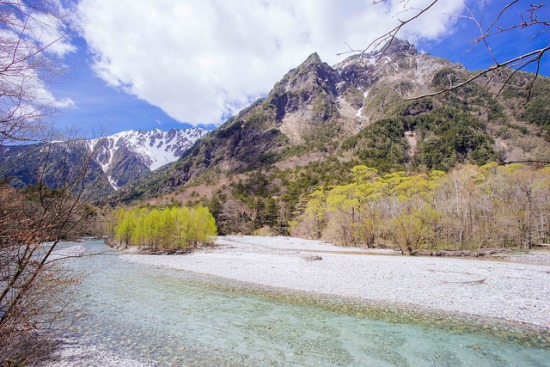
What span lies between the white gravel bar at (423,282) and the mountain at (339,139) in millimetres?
5449

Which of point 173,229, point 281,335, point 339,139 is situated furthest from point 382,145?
point 281,335

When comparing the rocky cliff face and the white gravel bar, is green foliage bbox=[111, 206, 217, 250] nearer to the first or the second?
the white gravel bar

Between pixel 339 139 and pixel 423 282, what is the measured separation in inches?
4874

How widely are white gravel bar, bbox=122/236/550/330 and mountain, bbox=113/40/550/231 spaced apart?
5.45 metres

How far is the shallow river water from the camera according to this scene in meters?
6.82

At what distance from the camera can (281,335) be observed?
8180 mm

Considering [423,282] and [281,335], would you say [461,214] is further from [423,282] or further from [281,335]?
[281,335]

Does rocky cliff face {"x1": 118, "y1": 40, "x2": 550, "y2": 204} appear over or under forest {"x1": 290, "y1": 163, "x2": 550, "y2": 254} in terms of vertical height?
over

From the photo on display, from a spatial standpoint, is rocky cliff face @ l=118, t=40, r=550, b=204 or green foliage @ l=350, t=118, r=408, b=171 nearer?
rocky cliff face @ l=118, t=40, r=550, b=204

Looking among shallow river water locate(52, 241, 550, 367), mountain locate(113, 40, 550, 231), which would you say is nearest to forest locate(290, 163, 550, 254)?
mountain locate(113, 40, 550, 231)

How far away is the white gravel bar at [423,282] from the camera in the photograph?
10398 millimetres

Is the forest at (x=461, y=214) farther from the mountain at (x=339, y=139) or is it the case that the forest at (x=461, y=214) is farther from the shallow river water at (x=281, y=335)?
the shallow river water at (x=281, y=335)

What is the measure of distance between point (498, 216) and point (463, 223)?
2.91m

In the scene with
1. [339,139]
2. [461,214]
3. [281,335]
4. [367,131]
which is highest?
[339,139]
